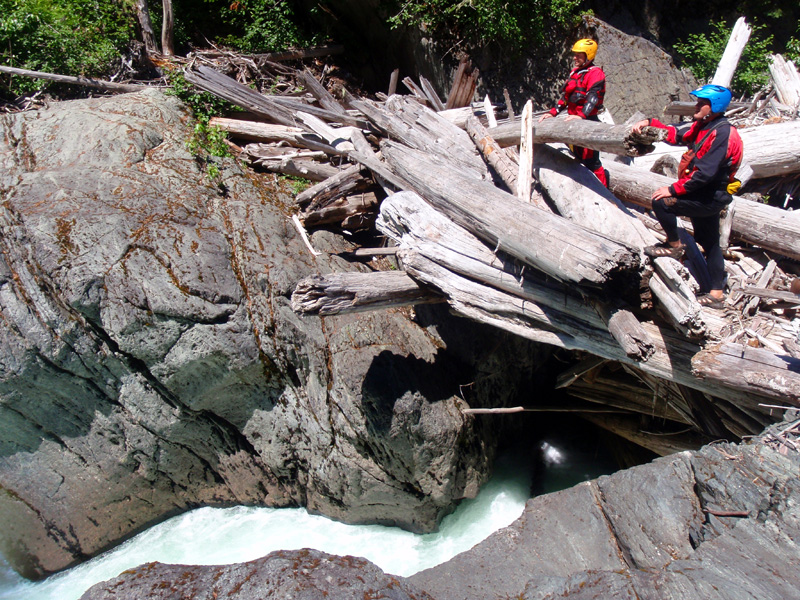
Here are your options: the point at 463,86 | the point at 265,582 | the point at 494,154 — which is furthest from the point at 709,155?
the point at 463,86

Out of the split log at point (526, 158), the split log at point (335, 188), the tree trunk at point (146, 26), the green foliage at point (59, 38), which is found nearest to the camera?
the split log at point (526, 158)

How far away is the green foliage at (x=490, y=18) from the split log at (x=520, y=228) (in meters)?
4.11

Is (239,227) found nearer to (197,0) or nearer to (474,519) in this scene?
(474,519)

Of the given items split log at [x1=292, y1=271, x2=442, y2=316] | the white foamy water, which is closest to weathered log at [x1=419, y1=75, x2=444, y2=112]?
split log at [x1=292, y1=271, x2=442, y2=316]

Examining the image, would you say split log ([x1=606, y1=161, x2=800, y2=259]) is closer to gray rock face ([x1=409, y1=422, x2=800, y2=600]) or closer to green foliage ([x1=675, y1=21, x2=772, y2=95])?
gray rock face ([x1=409, y1=422, x2=800, y2=600])

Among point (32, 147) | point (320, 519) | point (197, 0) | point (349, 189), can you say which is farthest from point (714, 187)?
point (197, 0)

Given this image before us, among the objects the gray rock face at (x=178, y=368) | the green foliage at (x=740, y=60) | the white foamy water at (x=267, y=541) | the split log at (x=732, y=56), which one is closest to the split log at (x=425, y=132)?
the gray rock face at (x=178, y=368)

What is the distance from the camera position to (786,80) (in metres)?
8.57

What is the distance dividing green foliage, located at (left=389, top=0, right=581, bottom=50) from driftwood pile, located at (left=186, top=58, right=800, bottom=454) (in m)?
2.44

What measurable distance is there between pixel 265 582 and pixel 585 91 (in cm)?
554

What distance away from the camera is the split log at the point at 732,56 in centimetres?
836

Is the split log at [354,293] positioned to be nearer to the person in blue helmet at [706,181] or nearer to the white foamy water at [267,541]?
Answer: the person in blue helmet at [706,181]

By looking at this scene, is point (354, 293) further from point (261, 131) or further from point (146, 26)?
point (146, 26)

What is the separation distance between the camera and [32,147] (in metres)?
7.12
